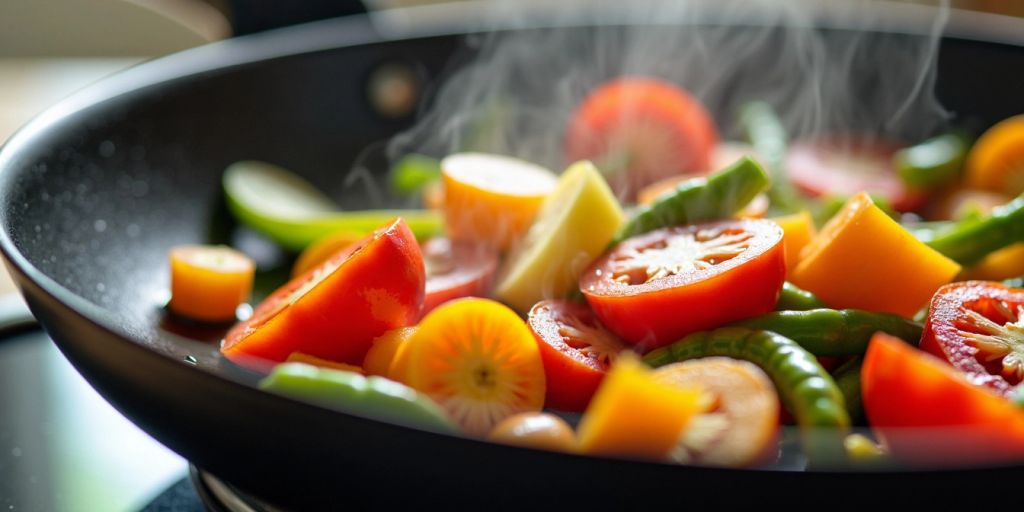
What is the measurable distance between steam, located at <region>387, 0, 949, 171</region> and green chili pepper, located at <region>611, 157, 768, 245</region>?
680mm

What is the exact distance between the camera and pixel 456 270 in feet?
3.90

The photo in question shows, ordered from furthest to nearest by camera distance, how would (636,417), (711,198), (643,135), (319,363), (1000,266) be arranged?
1. (643,135)
2. (1000,266)
3. (711,198)
4. (319,363)
5. (636,417)

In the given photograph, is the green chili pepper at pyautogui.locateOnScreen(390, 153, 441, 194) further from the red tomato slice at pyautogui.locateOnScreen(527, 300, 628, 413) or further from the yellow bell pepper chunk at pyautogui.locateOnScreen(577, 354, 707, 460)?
the yellow bell pepper chunk at pyautogui.locateOnScreen(577, 354, 707, 460)

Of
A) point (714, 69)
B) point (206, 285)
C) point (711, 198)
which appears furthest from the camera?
point (714, 69)

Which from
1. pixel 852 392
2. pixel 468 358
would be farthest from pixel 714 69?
pixel 468 358

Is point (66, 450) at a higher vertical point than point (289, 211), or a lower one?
lower

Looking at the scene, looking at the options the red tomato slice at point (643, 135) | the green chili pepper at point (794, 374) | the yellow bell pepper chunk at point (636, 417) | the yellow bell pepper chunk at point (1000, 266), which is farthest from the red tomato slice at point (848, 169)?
the yellow bell pepper chunk at point (636, 417)

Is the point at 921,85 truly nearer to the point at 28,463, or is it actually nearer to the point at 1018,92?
the point at 1018,92

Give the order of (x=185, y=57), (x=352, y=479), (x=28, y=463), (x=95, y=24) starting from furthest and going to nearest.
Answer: (x=95, y=24) → (x=185, y=57) → (x=28, y=463) → (x=352, y=479)

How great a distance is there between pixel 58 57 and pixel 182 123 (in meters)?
1.38

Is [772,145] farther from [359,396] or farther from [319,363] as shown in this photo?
[359,396]

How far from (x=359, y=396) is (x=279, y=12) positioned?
1337mm

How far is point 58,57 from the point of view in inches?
106

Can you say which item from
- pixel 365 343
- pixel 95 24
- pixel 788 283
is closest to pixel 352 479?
pixel 365 343
